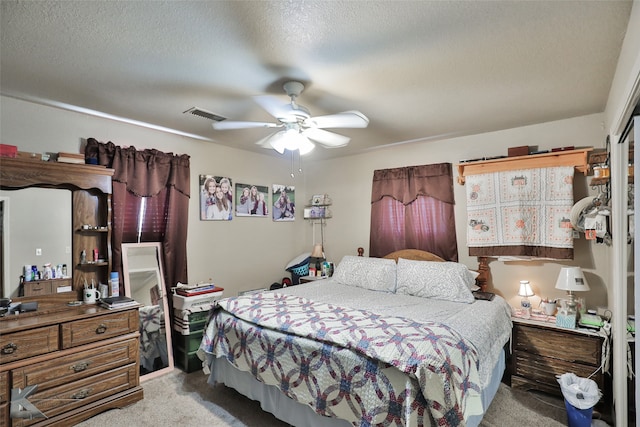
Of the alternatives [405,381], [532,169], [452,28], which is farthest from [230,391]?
[532,169]

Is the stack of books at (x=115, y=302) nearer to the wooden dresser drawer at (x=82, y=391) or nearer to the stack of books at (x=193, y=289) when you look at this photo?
the wooden dresser drawer at (x=82, y=391)

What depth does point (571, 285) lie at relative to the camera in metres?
2.68

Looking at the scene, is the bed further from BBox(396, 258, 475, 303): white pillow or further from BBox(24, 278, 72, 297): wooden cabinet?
BBox(24, 278, 72, 297): wooden cabinet

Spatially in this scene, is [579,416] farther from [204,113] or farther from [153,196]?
[153,196]

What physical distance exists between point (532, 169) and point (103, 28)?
11.6 ft

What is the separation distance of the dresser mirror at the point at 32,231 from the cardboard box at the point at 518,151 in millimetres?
4077

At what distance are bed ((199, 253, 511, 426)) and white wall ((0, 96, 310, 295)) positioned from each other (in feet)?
3.86

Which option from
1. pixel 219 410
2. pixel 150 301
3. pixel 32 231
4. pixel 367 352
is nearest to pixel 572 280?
pixel 367 352

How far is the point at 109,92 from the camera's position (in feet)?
7.93

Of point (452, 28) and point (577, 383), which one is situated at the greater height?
point (452, 28)

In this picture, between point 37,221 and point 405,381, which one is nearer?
point 405,381

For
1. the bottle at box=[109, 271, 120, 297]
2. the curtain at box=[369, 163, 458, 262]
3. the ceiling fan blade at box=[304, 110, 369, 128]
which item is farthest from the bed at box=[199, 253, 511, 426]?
the ceiling fan blade at box=[304, 110, 369, 128]

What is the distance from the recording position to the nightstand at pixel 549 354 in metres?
2.53

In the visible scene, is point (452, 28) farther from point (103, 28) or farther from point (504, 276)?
point (504, 276)
